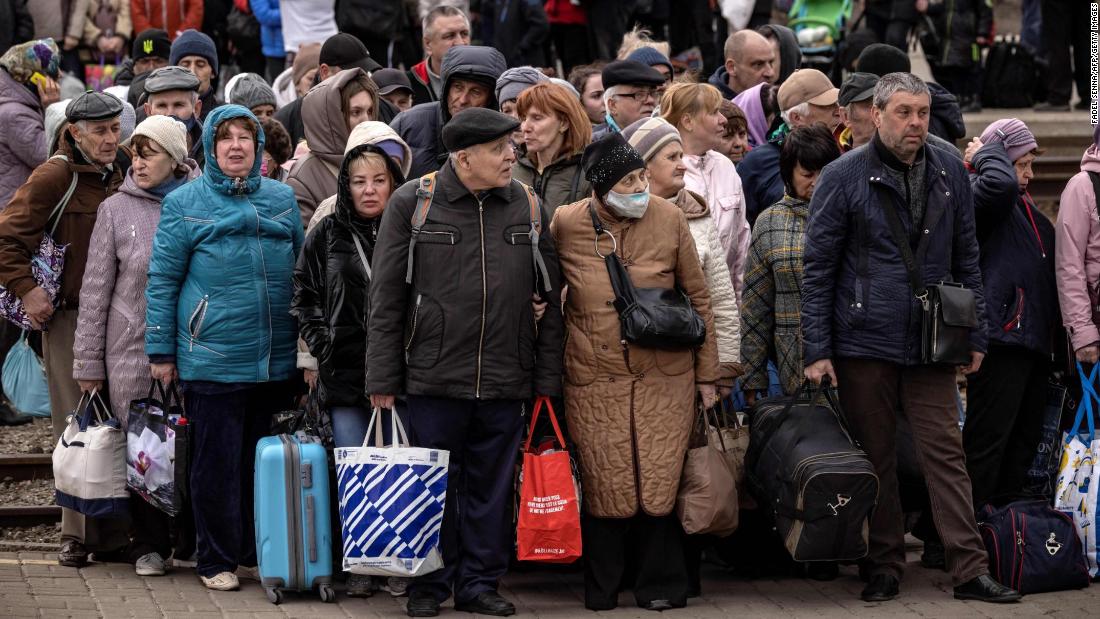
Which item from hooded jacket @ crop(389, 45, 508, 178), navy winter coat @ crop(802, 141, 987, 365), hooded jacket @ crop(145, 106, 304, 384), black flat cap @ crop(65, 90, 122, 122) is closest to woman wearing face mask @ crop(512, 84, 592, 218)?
hooded jacket @ crop(389, 45, 508, 178)

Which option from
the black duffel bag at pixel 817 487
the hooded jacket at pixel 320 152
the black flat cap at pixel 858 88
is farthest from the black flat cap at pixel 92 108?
the black flat cap at pixel 858 88

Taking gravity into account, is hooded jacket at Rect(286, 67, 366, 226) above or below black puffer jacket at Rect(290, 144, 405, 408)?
above

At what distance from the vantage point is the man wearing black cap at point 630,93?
8.52m

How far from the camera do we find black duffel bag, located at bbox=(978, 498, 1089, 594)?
7344 millimetres

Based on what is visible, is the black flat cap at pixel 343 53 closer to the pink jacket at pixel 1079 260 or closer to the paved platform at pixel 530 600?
the paved platform at pixel 530 600

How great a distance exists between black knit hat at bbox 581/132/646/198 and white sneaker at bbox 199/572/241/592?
2383 mm

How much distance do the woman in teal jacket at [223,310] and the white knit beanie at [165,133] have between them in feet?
1.02

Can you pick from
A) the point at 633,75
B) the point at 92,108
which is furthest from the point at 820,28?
the point at 92,108

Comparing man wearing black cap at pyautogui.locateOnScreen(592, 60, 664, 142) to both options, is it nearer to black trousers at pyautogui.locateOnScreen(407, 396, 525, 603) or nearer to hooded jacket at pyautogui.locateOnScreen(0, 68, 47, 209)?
black trousers at pyautogui.locateOnScreen(407, 396, 525, 603)

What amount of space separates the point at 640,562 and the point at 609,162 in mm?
1746

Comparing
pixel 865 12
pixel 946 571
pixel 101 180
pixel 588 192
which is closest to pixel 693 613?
pixel 946 571

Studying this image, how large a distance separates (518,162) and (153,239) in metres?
1.73

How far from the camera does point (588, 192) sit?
7613mm

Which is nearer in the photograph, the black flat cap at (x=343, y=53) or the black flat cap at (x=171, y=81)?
the black flat cap at (x=171, y=81)
